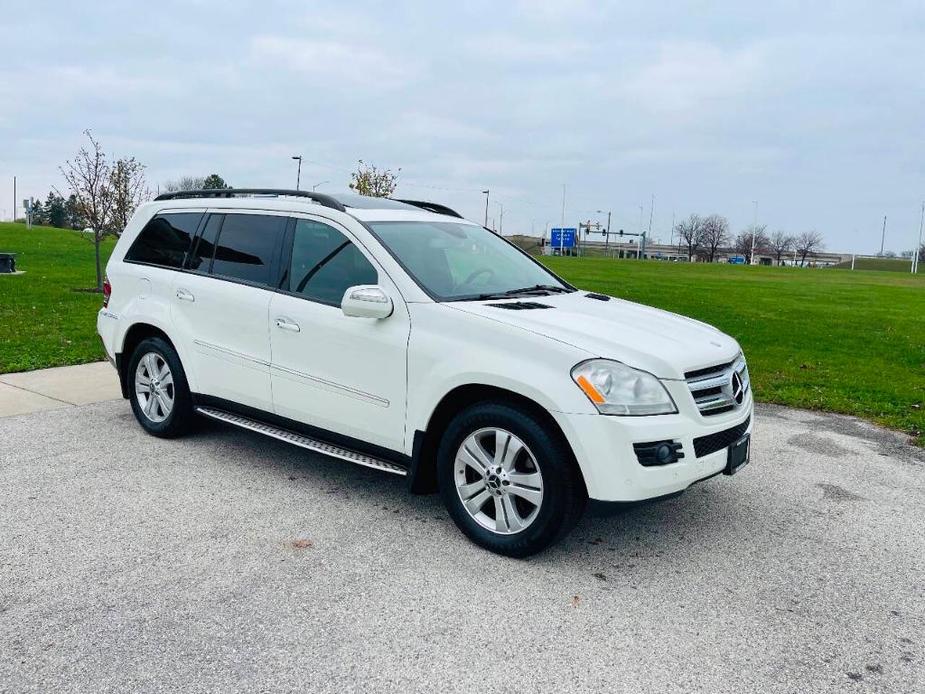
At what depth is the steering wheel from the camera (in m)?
4.60

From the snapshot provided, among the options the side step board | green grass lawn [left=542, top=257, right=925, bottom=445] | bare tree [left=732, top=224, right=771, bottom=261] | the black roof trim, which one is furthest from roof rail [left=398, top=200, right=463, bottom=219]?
bare tree [left=732, top=224, right=771, bottom=261]

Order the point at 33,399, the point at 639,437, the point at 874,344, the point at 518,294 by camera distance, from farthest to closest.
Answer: the point at 874,344 → the point at 33,399 → the point at 518,294 → the point at 639,437

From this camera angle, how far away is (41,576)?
3523 millimetres

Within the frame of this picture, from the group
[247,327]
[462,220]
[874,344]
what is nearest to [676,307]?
[874,344]

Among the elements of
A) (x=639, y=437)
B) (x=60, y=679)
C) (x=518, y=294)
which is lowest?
(x=60, y=679)

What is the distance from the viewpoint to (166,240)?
5.78 metres

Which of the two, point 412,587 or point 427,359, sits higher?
point 427,359

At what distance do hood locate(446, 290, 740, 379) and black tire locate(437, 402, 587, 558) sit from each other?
0.43 meters

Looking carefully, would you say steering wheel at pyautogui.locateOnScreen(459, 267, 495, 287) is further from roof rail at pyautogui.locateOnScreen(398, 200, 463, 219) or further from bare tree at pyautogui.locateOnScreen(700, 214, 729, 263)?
bare tree at pyautogui.locateOnScreen(700, 214, 729, 263)

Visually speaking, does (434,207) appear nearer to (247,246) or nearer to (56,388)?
(247,246)

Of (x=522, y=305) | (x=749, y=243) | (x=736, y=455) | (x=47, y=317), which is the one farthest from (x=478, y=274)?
(x=749, y=243)

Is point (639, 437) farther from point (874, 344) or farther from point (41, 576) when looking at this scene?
point (874, 344)

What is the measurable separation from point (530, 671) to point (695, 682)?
61cm

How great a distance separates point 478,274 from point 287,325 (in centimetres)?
121
